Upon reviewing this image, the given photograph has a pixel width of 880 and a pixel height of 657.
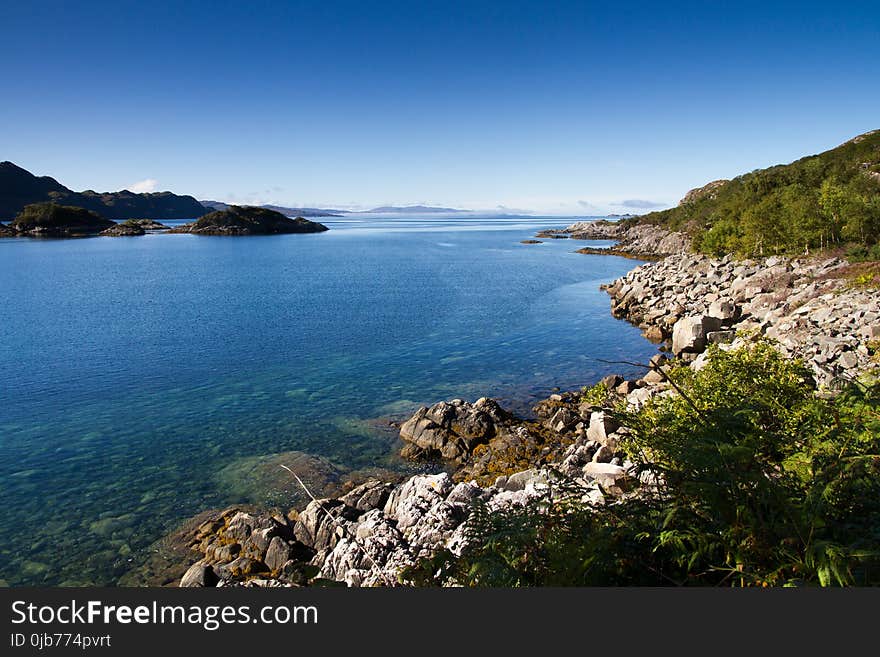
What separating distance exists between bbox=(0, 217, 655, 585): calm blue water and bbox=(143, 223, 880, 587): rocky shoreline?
94.8 inches

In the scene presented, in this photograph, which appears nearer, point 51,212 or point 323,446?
point 323,446

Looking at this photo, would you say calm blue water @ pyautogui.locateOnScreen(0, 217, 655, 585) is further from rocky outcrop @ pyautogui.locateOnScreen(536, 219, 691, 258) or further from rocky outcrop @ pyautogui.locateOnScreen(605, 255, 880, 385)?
rocky outcrop @ pyautogui.locateOnScreen(536, 219, 691, 258)

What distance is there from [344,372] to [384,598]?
93.0 feet

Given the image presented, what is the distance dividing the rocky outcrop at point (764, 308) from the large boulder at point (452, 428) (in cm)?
1101

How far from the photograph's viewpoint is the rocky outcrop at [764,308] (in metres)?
21.2

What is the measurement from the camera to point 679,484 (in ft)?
19.4

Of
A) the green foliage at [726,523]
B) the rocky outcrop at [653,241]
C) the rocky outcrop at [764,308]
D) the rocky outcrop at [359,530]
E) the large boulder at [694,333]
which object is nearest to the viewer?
the green foliage at [726,523]

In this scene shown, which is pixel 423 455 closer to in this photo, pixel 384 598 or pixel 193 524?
pixel 193 524

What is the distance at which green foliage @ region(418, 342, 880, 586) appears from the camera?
4945 millimetres

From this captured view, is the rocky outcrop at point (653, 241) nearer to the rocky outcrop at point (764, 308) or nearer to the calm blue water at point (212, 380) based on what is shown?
the rocky outcrop at point (764, 308)

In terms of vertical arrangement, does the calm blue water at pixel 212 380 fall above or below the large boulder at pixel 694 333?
below

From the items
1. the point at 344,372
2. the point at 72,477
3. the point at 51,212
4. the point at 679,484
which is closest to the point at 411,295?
the point at 344,372

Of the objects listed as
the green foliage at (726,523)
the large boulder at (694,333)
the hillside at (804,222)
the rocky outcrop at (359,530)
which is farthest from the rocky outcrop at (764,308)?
the rocky outcrop at (359,530)

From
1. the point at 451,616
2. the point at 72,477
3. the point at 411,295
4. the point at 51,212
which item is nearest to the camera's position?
the point at 451,616
